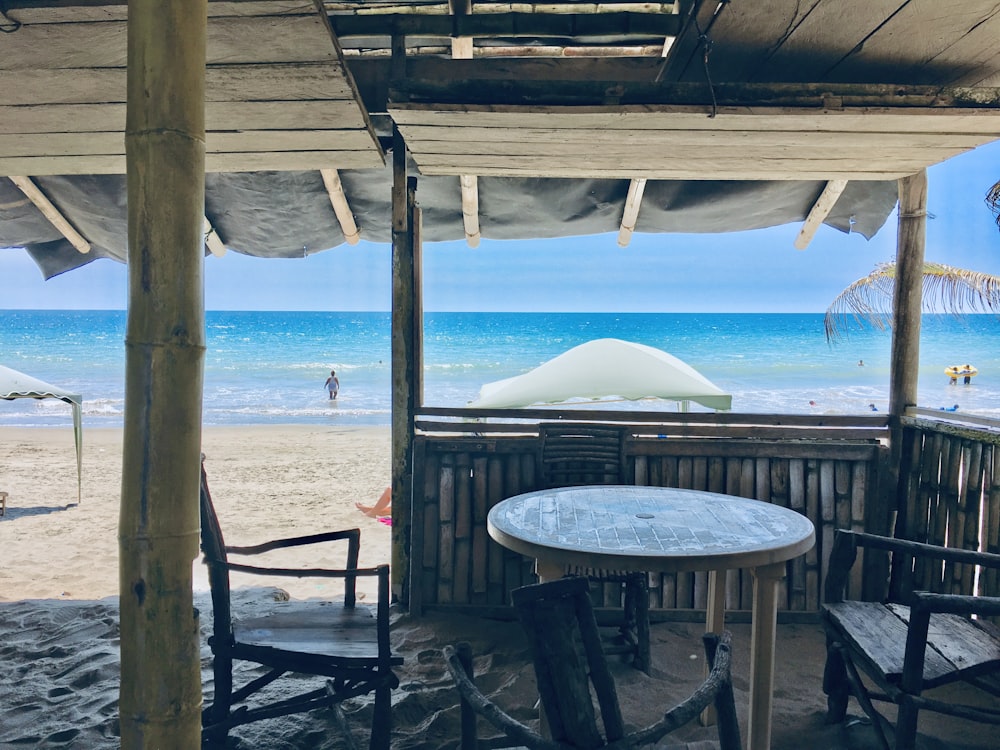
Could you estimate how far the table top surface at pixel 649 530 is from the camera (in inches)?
86.6

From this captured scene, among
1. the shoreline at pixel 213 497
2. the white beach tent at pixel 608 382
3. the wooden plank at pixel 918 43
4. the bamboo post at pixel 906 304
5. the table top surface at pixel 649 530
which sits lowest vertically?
the shoreline at pixel 213 497

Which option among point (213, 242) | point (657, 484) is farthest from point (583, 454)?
Result: point (213, 242)

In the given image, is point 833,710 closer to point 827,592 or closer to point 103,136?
point 827,592

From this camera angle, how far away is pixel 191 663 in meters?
1.31

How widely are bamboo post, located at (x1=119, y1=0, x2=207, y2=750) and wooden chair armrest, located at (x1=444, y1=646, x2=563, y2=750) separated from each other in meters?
0.60

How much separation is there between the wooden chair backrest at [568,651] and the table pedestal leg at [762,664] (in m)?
1.25

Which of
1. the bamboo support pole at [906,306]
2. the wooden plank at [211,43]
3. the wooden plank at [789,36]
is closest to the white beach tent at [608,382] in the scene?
the bamboo support pole at [906,306]

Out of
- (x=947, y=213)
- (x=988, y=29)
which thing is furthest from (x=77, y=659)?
(x=947, y=213)

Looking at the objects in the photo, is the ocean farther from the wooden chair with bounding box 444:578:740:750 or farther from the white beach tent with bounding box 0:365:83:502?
the wooden chair with bounding box 444:578:740:750

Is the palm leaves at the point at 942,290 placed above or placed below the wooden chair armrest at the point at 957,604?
above

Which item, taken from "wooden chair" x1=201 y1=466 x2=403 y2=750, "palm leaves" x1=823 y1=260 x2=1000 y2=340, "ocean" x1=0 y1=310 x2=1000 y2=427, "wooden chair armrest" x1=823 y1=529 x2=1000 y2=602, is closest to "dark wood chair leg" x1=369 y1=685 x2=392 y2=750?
"wooden chair" x1=201 y1=466 x2=403 y2=750

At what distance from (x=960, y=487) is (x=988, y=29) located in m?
2.08

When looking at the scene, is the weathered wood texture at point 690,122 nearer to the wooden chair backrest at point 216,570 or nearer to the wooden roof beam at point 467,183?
the wooden roof beam at point 467,183

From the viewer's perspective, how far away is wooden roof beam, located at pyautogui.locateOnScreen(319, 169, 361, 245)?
4289 mm
